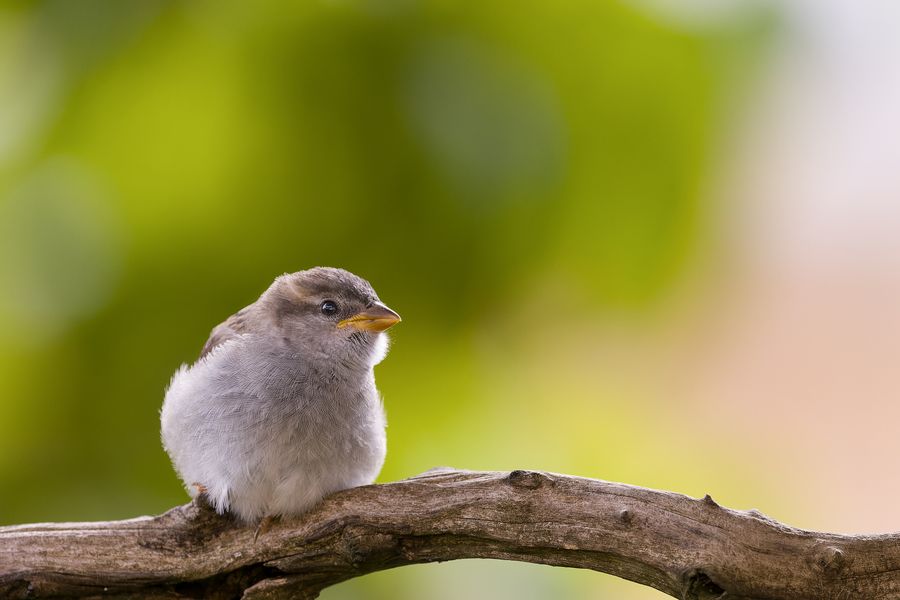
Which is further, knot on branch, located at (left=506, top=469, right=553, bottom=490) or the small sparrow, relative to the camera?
the small sparrow

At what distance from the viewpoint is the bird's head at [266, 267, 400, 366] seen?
78.7 inches

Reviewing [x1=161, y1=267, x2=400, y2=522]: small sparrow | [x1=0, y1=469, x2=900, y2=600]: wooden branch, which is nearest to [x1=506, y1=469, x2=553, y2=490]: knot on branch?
[x1=0, y1=469, x2=900, y2=600]: wooden branch

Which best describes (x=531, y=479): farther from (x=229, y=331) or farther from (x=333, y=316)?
(x=229, y=331)

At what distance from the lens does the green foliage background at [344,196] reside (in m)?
2.95

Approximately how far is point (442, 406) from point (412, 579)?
59 centimetres

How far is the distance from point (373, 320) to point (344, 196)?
1114 mm

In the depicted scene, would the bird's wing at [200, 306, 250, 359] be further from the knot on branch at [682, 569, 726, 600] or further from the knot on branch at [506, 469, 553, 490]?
the knot on branch at [682, 569, 726, 600]

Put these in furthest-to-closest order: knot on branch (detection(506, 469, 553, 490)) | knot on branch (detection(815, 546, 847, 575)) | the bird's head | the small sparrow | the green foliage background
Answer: the green foliage background → the bird's head → the small sparrow → knot on branch (detection(506, 469, 553, 490)) → knot on branch (detection(815, 546, 847, 575))

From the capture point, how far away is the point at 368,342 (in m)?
2.03

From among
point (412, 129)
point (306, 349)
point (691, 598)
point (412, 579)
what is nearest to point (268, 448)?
point (306, 349)

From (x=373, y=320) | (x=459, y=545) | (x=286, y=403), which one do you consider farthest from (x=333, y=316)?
(x=459, y=545)

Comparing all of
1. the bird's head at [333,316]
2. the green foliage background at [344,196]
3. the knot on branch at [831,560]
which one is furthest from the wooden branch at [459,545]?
the green foliage background at [344,196]

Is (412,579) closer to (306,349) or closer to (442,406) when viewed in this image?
(442,406)

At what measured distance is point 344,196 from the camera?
3.03 metres
